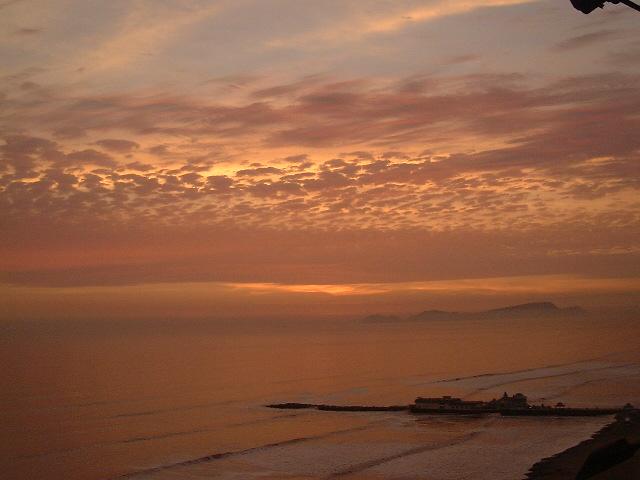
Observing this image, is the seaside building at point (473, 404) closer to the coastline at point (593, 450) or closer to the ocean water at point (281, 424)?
the ocean water at point (281, 424)

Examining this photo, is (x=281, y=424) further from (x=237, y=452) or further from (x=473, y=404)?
(x=473, y=404)

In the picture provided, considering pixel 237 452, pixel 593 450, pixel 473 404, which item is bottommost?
pixel 473 404

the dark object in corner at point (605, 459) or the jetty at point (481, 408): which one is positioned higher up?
the dark object in corner at point (605, 459)

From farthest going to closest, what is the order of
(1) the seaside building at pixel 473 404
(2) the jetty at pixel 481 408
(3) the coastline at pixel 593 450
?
Answer: (1) the seaside building at pixel 473 404, (2) the jetty at pixel 481 408, (3) the coastline at pixel 593 450

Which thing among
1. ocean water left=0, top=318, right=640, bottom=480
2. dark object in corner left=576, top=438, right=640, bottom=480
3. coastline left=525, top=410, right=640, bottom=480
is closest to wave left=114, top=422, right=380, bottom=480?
ocean water left=0, top=318, right=640, bottom=480

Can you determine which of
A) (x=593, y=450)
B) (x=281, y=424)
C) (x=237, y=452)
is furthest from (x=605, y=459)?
(x=281, y=424)

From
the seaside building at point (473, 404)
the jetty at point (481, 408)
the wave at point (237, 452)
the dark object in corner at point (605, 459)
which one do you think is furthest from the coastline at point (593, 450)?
the wave at point (237, 452)

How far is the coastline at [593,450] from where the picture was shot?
17.9m

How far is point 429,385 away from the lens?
3142 inches

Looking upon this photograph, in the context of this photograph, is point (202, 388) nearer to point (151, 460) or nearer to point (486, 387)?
point (486, 387)

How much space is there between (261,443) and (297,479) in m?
11.5

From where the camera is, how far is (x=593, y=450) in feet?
93.7

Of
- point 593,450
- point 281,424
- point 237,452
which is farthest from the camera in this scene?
point 281,424

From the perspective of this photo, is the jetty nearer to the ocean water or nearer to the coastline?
the ocean water
